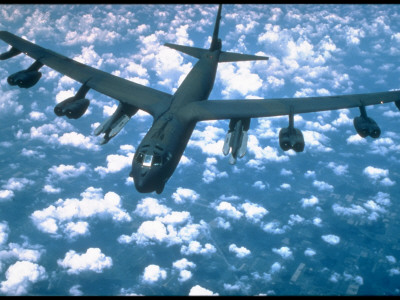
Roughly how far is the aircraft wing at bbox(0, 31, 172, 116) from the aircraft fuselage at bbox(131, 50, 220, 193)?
1719mm

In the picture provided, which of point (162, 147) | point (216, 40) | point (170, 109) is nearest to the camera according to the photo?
point (162, 147)

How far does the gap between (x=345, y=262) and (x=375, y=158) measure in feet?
315

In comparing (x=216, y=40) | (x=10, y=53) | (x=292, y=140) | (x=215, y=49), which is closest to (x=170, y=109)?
(x=292, y=140)

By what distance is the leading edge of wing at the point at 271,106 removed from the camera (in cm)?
2205

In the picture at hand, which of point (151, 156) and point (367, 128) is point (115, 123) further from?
point (367, 128)

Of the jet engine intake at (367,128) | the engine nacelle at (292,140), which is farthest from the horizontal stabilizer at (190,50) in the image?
the jet engine intake at (367,128)

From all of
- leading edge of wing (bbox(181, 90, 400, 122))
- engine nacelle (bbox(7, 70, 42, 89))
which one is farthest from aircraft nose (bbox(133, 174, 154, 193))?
engine nacelle (bbox(7, 70, 42, 89))

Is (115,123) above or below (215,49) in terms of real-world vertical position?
below

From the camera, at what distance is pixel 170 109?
21625 mm

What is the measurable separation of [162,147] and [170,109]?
534 centimetres

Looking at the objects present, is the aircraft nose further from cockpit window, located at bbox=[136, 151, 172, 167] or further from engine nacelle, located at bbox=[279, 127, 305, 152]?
engine nacelle, located at bbox=[279, 127, 305, 152]

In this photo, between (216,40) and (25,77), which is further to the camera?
(216,40)

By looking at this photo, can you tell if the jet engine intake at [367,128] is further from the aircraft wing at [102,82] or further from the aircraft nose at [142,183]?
the aircraft nose at [142,183]

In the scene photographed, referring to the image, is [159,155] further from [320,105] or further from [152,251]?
[152,251]
